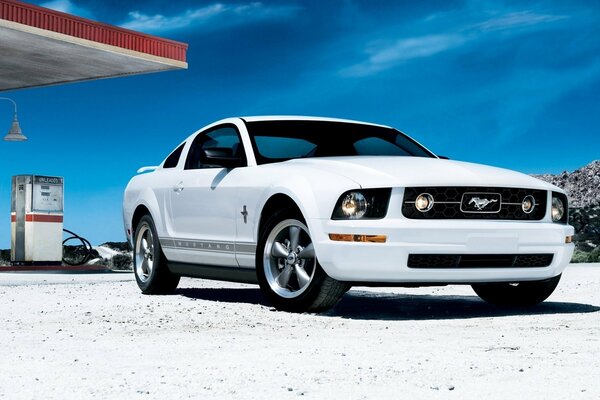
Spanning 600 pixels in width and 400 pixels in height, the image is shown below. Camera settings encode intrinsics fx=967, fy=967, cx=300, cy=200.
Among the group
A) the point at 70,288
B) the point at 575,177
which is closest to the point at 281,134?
the point at 70,288

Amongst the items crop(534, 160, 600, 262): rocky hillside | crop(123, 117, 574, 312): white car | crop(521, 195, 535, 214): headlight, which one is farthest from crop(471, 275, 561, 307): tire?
crop(534, 160, 600, 262): rocky hillside

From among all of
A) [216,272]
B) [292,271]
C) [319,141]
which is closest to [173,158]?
[216,272]

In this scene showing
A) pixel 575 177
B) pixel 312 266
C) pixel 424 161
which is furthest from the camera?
pixel 575 177

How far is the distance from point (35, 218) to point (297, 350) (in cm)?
1548

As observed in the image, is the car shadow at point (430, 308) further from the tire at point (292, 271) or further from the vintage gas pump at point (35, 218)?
the vintage gas pump at point (35, 218)

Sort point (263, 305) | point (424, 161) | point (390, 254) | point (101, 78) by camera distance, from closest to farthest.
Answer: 1. point (390, 254)
2. point (424, 161)
3. point (263, 305)
4. point (101, 78)

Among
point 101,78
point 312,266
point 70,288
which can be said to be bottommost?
point 70,288

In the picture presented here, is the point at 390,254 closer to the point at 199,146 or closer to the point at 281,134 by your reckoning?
the point at 281,134

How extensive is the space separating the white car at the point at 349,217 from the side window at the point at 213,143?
0.02 m

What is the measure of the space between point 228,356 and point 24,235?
15.8 metres

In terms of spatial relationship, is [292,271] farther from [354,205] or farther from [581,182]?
[581,182]

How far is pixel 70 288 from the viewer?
12070 millimetres

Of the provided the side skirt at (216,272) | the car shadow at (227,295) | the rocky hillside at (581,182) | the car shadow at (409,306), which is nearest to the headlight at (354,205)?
the car shadow at (409,306)

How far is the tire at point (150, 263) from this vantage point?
9797mm
